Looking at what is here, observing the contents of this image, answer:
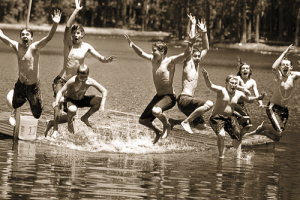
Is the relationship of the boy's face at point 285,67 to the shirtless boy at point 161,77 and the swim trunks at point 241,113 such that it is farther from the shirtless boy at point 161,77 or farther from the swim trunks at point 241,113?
the shirtless boy at point 161,77

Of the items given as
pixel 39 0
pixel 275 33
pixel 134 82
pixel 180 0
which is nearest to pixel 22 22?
pixel 39 0

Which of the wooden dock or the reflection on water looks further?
the wooden dock

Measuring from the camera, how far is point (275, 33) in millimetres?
77875

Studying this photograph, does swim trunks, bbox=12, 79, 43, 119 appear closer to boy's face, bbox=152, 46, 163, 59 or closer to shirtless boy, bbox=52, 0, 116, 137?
shirtless boy, bbox=52, 0, 116, 137

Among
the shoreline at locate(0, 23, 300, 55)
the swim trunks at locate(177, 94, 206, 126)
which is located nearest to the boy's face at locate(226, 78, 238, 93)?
the swim trunks at locate(177, 94, 206, 126)

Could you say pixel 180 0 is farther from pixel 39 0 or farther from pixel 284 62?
pixel 284 62

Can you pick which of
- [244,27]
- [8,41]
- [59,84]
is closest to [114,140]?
[59,84]

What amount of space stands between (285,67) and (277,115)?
922 mm

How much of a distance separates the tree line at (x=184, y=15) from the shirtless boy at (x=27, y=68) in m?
55.6

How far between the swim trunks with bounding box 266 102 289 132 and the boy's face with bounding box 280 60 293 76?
0.64 metres

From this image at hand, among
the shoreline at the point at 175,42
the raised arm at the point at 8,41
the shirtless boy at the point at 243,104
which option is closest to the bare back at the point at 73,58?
the raised arm at the point at 8,41

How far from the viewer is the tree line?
68812 millimetres

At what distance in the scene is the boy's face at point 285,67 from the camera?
11594mm

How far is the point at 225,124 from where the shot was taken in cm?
1058
